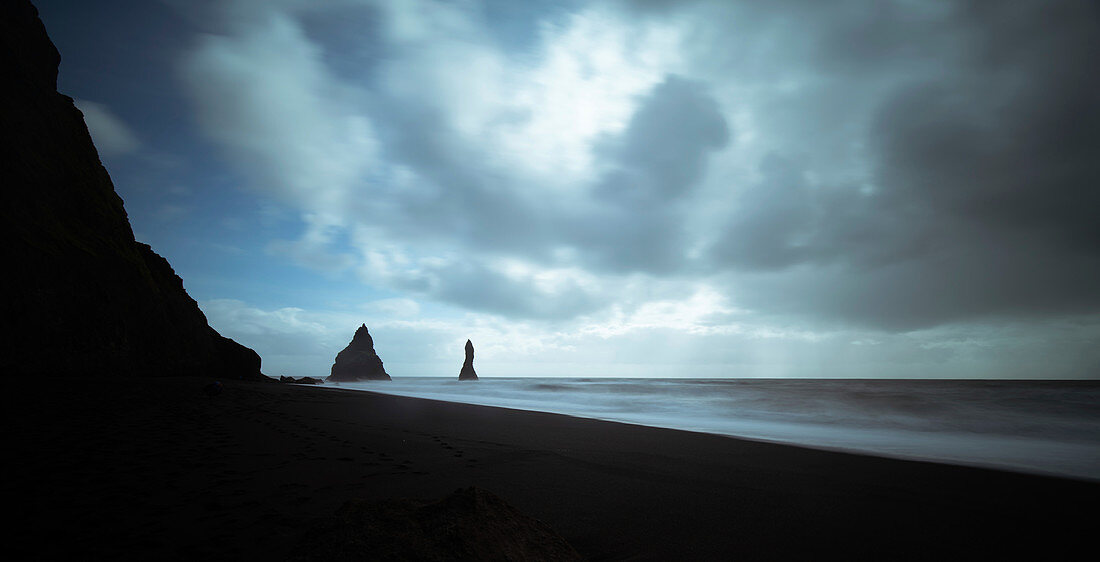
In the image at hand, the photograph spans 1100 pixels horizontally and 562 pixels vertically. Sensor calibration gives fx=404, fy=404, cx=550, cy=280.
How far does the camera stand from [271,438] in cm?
523

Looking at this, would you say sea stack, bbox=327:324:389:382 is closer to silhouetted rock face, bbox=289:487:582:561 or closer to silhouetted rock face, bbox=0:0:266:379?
silhouetted rock face, bbox=0:0:266:379

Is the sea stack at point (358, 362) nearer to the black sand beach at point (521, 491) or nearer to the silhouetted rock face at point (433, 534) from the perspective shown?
the black sand beach at point (521, 491)

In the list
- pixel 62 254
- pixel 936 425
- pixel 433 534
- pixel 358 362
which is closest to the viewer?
pixel 433 534

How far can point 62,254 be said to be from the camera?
32.3 ft

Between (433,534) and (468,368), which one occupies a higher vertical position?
(433,534)

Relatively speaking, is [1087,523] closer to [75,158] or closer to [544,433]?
[544,433]

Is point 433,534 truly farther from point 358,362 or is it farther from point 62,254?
point 358,362

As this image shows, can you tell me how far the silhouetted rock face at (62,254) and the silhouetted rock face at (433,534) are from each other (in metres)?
11.5

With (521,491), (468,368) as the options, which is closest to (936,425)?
(521,491)

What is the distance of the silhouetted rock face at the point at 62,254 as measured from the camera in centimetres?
873

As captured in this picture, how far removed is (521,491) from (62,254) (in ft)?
44.2

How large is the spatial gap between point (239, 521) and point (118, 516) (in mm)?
698

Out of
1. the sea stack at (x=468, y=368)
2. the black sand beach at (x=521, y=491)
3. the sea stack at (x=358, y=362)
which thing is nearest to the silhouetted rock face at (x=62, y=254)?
the black sand beach at (x=521, y=491)

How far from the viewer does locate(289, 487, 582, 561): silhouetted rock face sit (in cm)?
167
